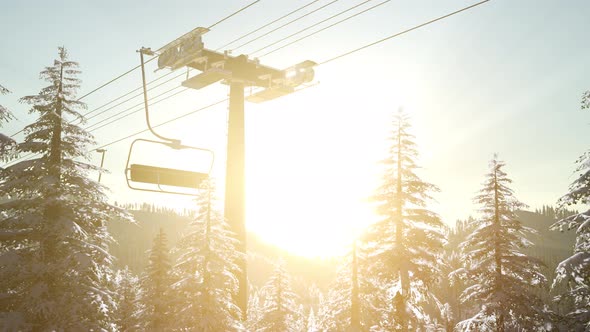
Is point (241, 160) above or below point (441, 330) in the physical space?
above

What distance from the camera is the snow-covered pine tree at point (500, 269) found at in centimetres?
2317

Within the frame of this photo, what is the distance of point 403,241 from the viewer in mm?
23422

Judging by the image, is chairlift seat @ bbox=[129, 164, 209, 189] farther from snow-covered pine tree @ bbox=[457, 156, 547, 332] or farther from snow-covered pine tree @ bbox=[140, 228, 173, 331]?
snow-covered pine tree @ bbox=[140, 228, 173, 331]

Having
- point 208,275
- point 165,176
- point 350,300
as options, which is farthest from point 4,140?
point 350,300

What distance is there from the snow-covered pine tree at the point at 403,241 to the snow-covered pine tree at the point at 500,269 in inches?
126

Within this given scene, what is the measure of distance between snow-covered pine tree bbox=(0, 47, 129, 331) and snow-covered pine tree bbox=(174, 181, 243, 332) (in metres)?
5.76

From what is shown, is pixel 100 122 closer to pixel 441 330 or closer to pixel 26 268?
pixel 26 268

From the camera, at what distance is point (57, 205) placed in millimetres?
17266

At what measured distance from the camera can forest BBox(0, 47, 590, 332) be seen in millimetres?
16359

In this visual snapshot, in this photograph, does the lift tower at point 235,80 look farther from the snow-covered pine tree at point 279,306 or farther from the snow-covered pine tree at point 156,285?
the snow-covered pine tree at point 156,285

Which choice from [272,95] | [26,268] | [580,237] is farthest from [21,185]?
[580,237]

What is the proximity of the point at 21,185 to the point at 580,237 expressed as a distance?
2101 cm

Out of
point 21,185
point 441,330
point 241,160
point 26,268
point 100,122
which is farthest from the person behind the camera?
point 441,330

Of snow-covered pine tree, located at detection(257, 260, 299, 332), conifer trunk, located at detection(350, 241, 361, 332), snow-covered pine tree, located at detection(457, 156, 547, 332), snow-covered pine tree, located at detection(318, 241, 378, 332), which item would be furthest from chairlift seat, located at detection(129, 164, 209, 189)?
snow-covered pine tree, located at detection(257, 260, 299, 332)
